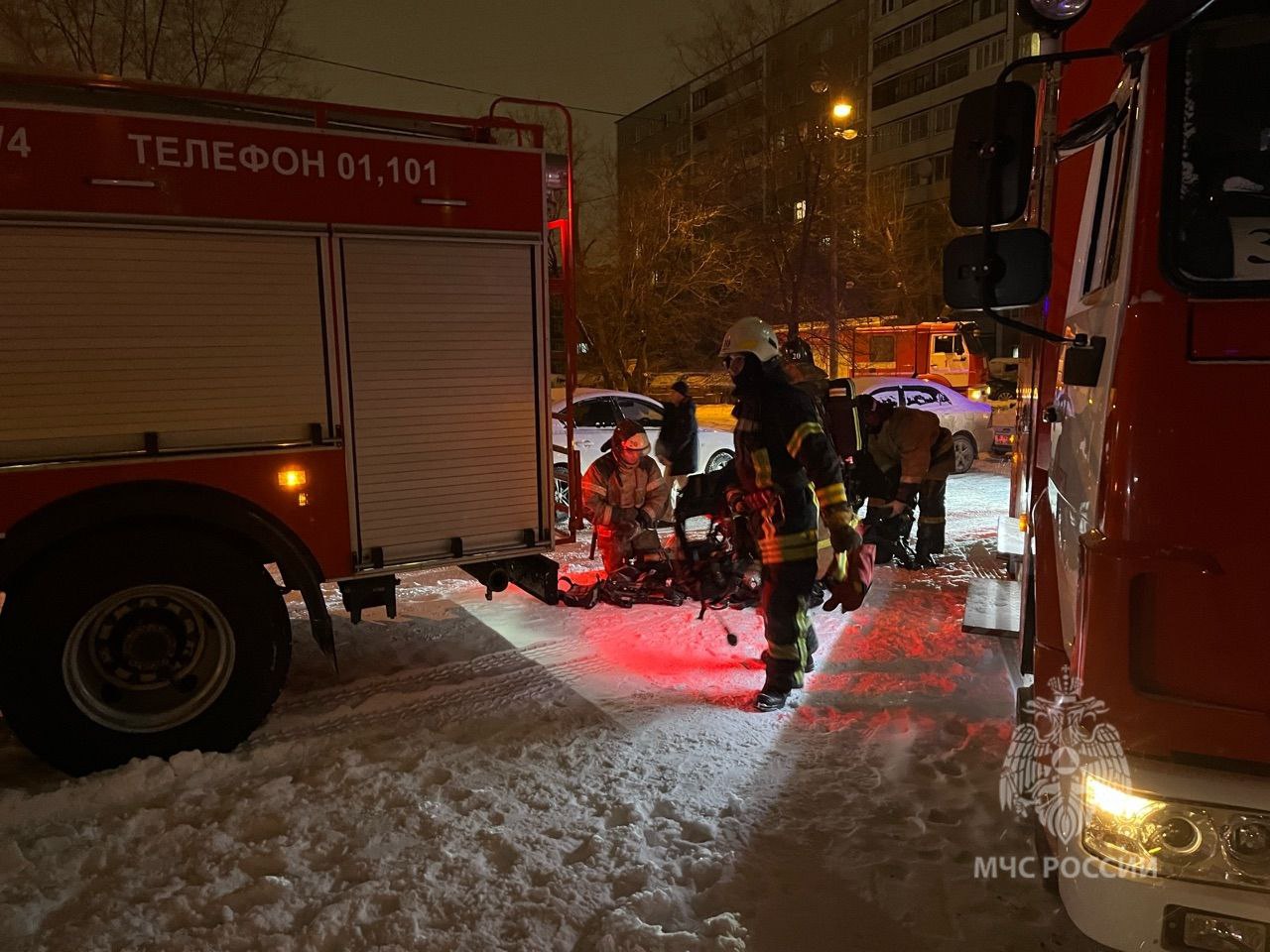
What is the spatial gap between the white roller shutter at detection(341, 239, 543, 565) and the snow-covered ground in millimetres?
926

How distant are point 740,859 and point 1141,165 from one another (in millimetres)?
2463

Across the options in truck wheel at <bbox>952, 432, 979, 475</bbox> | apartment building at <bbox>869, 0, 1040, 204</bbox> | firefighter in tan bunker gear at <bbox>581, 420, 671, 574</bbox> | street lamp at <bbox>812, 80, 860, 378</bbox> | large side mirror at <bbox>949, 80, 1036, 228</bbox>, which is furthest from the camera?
apartment building at <bbox>869, 0, 1040, 204</bbox>

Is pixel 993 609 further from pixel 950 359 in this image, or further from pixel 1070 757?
pixel 950 359

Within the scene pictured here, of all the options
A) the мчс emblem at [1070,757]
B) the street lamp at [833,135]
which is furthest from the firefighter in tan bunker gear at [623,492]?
the street lamp at [833,135]

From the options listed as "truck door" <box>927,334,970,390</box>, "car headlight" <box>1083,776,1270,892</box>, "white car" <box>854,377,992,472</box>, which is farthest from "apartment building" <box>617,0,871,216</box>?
"car headlight" <box>1083,776,1270,892</box>

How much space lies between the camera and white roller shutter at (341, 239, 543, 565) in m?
4.22

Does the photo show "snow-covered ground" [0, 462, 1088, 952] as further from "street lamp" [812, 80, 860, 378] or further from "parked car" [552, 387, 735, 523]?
"street lamp" [812, 80, 860, 378]

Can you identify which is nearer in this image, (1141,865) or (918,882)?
(1141,865)

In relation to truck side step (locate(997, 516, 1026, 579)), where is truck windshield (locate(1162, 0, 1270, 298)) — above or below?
above

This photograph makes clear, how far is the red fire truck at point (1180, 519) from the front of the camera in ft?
5.70

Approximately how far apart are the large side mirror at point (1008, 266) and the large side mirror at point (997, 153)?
0.08m

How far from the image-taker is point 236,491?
12.9ft

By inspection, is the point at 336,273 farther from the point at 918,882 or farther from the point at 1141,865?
the point at 1141,865

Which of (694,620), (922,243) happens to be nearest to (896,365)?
(922,243)
